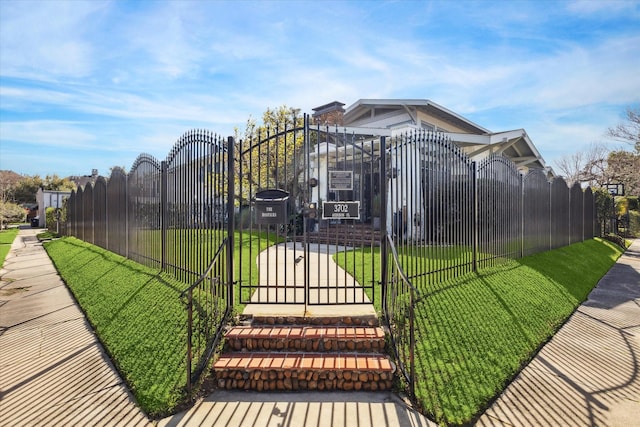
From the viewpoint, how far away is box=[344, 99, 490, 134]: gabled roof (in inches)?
724

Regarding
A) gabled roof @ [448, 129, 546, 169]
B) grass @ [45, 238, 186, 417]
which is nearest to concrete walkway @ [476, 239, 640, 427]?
grass @ [45, 238, 186, 417]

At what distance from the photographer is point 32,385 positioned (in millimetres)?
3947

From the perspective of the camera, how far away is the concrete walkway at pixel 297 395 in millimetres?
3326

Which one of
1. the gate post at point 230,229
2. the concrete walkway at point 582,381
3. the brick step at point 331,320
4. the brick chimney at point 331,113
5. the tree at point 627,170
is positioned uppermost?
the brick chimney at point 331,113

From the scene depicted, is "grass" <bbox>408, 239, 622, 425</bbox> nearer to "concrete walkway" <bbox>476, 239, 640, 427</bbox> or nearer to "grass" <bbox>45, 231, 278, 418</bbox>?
"concrete walkway" <bbox>476, 239, 640, 427</bbox>

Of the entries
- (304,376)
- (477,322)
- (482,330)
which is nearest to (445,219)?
(477,322)

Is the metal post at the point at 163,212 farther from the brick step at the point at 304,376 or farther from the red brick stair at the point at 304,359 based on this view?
the brick step at the point at 304,376

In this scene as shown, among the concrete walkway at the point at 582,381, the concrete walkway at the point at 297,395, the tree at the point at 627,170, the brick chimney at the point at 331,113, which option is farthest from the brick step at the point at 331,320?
the tree at the point at 627,170

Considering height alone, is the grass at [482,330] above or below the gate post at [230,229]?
below

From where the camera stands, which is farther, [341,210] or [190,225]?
[190,225]

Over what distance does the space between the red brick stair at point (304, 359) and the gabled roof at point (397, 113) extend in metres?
15.7

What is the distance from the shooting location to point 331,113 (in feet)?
85.8

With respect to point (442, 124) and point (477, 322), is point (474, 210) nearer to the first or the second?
point (477, 322)

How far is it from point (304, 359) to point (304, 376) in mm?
212
